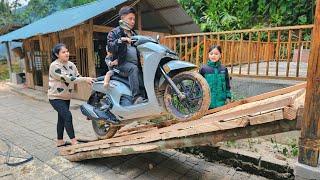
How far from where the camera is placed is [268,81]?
4.98 meters

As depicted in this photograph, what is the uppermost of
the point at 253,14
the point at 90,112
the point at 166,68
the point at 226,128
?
the point at 253,14

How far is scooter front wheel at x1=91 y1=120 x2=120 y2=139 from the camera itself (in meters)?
3.92

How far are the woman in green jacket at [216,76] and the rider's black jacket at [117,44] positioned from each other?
1.26 meters

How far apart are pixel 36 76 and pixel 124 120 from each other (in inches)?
380

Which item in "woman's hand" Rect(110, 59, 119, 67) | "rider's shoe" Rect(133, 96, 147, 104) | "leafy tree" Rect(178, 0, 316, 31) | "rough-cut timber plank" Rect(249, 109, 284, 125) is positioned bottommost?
"rider's shoe" Rect(133, 96, 147, 104)

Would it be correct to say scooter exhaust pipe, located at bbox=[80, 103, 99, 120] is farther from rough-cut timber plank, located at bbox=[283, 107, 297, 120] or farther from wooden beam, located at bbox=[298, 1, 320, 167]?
wooden beam, located at bbox=[298, 1, 320, 167]

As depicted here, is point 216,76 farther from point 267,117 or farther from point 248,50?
point 248,50

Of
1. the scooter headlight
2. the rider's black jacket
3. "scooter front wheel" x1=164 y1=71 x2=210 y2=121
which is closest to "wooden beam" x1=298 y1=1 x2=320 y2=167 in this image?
"scooter front wheel" x1=164 y1=71 x2=210 y2=121

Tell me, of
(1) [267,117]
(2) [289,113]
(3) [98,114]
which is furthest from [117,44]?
(2) [289,113]

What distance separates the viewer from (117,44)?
308cm

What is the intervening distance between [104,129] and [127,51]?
1.53m

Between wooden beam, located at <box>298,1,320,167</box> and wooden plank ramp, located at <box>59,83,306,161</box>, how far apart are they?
7cm

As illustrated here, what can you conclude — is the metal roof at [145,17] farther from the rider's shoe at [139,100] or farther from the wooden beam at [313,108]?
the wooden beam at [313,108]

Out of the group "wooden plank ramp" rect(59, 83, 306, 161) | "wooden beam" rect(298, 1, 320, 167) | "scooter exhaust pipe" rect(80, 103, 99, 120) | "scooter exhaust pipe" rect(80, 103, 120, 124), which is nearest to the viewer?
"wooden beam" rect(298, 1, 320, 167)
